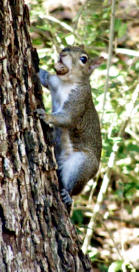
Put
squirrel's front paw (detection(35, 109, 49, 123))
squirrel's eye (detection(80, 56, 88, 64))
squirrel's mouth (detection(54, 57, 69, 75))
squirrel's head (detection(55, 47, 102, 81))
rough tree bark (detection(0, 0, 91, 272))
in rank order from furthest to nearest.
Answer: squirrel's eye (detection(80, 56, 88, 64))
squirrel's head (detection(55, 47, 102, 81))
squirrel's mouth (detection(54, 57, 69, 75))
squirrel's front paw (detection(35, 109, 49, 123))
rough tree bark (detection(0, 0, 91, 272))

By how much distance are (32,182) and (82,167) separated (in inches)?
49.3

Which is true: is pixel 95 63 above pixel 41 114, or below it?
above

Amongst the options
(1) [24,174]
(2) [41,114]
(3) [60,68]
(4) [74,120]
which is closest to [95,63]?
(3) [60,68]

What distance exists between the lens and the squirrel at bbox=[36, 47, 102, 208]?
3.62 meters

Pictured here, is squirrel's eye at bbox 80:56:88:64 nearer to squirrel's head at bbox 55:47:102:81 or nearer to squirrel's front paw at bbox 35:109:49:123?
squirrel's head at bbox 55:47:102:81

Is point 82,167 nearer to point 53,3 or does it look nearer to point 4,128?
point 4,128

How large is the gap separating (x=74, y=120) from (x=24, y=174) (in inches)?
48.6

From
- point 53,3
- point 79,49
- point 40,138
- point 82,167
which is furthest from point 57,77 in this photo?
point 53,3

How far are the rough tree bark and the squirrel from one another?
95 cm

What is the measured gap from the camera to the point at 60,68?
3541mm

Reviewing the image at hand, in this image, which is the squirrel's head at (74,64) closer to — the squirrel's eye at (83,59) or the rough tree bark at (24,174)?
the squirrel's eye at (83,59)

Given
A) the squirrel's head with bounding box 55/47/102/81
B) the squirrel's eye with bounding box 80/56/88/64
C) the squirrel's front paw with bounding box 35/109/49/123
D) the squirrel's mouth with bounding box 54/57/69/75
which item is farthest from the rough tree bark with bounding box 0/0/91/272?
the squirrel's eye with bounding box 80/56/88/64

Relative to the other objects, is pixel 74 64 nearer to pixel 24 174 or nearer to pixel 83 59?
pixel 83 59

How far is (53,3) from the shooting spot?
7.99 meters
